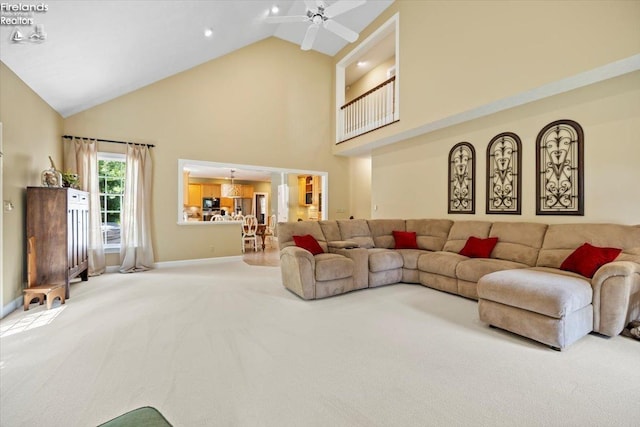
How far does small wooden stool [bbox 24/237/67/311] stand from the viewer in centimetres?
329

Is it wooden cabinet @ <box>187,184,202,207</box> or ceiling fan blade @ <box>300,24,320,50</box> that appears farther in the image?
wooden cabinet @ <box>187,184,202,207</box>

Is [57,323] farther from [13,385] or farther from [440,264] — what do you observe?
[440,264]

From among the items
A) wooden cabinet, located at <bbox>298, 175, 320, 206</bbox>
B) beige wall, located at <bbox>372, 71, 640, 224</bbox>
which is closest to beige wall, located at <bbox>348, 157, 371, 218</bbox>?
wooden cabinet, located at <bbox>298, 175, 320, 206</bbox>

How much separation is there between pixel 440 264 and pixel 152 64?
5734mm

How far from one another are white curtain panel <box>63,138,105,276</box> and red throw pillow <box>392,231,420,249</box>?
17.6 feet

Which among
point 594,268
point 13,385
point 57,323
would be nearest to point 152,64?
point 57,323

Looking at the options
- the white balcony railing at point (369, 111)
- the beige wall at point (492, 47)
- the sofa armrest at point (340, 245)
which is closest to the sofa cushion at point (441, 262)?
the sofa armrest at point (340, 245)

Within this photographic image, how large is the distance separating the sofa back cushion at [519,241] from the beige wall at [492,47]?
1.80m

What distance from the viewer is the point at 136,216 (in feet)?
17.4

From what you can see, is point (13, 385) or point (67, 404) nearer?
point (67, 404)

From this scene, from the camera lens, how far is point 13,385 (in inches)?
74.1

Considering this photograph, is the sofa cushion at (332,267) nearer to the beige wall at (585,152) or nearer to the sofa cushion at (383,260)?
the sofa cushion at (383,260)

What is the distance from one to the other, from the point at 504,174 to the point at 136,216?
6480 millimetres

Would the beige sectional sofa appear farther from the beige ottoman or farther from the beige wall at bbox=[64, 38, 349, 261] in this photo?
the beige wall at bbox=[64, 38, 349, 261]
